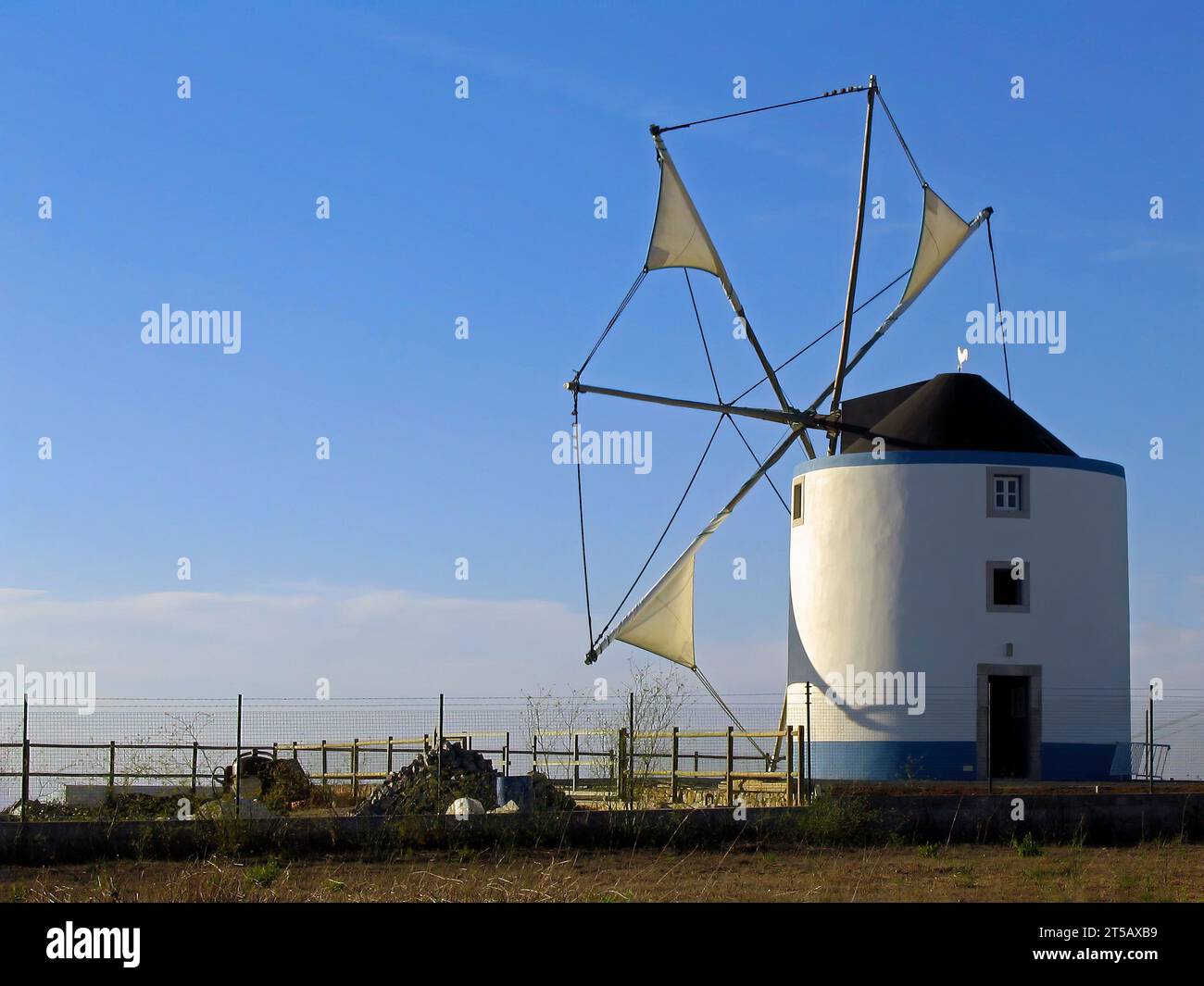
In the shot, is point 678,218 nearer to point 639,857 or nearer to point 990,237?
point 990,237

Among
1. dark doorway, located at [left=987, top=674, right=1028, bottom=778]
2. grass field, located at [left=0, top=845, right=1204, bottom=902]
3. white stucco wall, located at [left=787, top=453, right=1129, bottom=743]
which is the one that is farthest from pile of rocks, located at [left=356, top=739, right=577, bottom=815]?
dark doorway, located at [left=987, top=674, right=1028, bottom=778]

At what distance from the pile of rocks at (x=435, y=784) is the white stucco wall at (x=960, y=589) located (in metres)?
7.80

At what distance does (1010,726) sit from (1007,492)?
4.20 meters

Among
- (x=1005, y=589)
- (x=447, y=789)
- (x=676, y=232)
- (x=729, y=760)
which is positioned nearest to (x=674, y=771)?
(x=729, y=760)

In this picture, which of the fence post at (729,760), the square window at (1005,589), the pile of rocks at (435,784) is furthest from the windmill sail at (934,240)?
the pile of rocks at (435,784)

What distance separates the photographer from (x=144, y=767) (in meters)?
21.9

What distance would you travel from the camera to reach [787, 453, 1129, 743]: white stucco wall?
93.9ft

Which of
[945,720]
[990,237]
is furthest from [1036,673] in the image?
[990,237]

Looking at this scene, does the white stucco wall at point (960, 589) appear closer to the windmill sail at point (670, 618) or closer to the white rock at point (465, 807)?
the windmill sail at point (670, 618)

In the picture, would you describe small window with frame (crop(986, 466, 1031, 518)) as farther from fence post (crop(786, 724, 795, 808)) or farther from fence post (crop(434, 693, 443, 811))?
fence post (crop(434, 693, 443, 811))

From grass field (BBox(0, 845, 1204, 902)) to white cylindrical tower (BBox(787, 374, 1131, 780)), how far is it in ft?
22.3

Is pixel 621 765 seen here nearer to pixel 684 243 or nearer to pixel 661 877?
pixel 661 877

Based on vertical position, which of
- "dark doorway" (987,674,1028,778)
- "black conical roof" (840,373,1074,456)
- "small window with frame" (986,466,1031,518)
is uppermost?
"black conical roof" (840,373,1074,456)

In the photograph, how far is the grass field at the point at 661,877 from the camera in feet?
48.9
